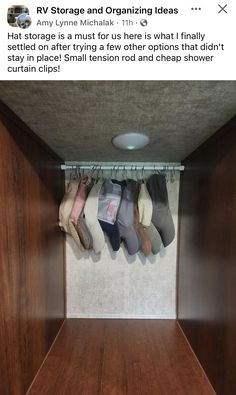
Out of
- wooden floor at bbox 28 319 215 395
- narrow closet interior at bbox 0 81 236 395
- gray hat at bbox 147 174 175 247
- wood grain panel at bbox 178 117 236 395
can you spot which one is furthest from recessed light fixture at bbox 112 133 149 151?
wooden floor at bbox 28 319 215 395

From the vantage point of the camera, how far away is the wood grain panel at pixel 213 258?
105 cm

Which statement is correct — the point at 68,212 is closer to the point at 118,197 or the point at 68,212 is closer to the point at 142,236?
the point at 118,197

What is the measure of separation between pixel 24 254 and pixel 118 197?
811 mm

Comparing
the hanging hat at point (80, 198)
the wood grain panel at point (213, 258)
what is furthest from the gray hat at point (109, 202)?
the wood grain panel at point (213, 258)

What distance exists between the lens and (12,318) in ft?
3.29

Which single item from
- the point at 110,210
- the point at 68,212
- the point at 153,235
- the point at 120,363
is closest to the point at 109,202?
the point at 110,210

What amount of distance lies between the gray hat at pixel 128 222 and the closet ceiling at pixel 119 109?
1.49 ft

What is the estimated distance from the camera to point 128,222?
1.72 metres

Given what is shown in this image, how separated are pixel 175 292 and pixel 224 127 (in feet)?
4.57

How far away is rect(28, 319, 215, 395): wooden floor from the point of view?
1.23 metres

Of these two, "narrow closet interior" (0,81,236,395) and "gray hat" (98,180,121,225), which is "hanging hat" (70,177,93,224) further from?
"gray hat" (98,180,121,225)
